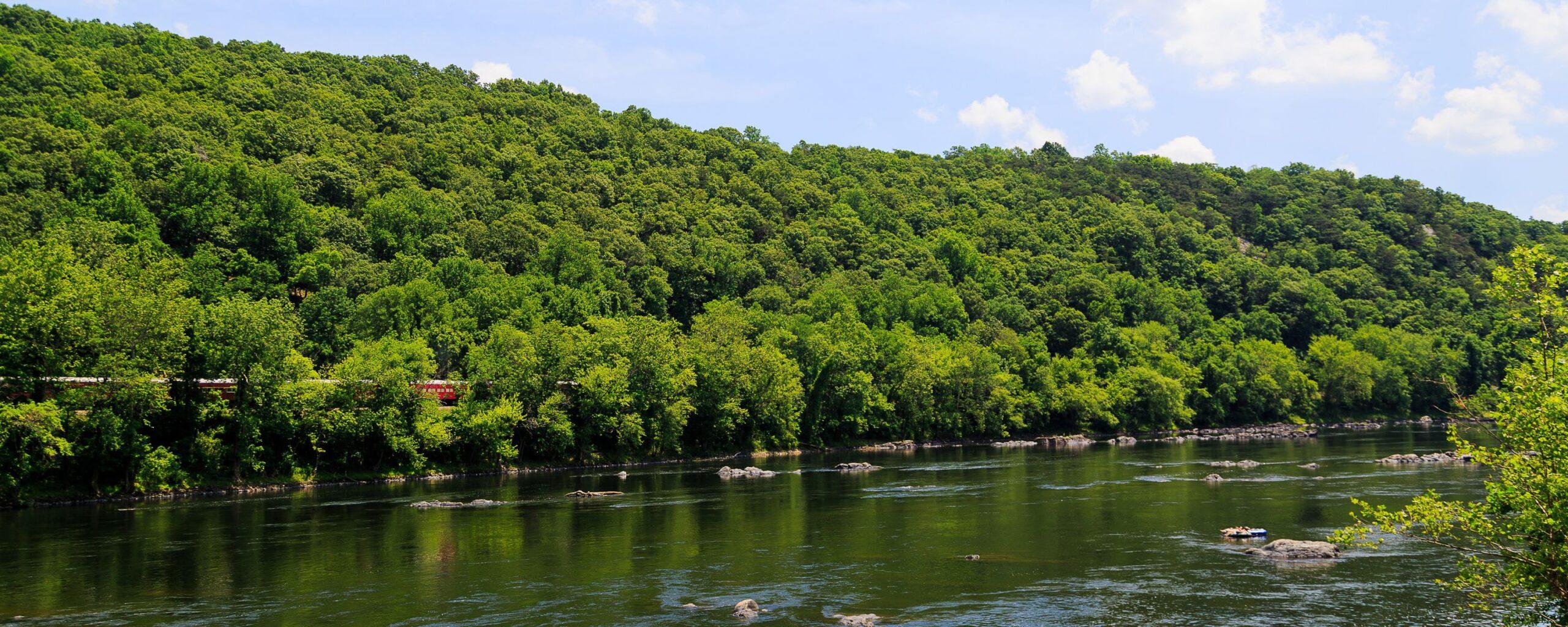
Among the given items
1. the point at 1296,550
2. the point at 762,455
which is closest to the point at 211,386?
the point at 762,455

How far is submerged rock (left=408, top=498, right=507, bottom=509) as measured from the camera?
56250mm

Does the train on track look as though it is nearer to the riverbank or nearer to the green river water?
the riverbank

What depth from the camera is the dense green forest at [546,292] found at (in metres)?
65.4

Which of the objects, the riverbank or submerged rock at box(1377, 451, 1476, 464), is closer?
the riverbank

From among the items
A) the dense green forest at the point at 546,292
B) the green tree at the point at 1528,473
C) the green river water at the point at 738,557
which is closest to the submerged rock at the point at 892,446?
the dense green forest at the point at 546,292

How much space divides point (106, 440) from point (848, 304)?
87581 millimetres

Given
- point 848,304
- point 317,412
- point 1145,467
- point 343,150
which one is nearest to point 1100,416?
point 848,304

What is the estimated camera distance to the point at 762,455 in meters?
97.1

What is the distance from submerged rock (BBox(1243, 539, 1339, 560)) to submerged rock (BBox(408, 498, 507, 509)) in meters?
38.3

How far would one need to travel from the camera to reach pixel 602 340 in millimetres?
89188

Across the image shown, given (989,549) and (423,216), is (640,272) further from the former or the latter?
(989,549)

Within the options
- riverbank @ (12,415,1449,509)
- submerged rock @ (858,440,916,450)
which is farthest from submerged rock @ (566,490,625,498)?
submerged rock @ (858,440,916,450)

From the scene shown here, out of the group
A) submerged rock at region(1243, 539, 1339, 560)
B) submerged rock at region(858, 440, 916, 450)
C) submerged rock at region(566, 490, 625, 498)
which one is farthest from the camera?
submerged rock at region(858, 440, 916, 450)

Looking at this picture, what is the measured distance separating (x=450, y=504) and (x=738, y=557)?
78.6 ft
